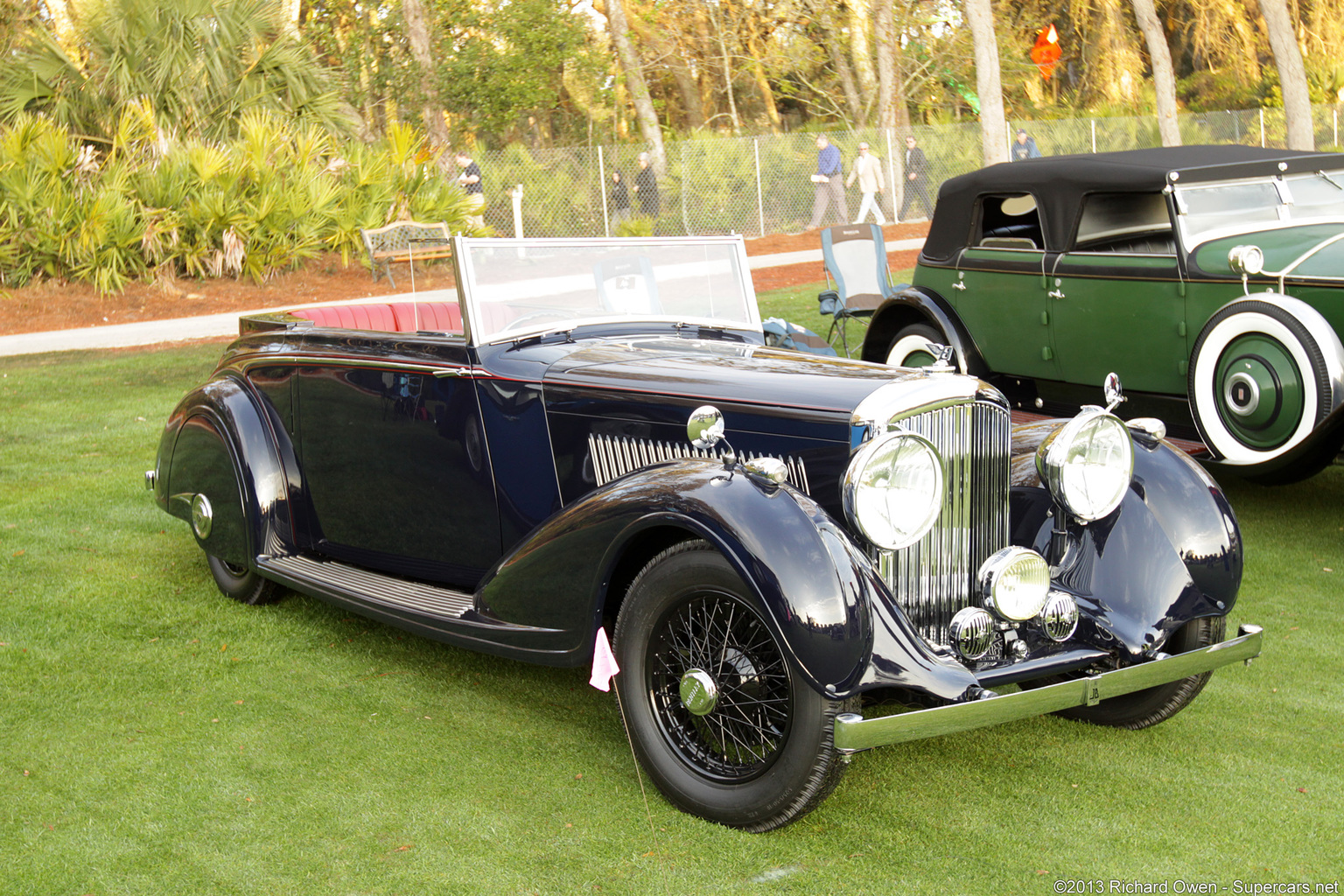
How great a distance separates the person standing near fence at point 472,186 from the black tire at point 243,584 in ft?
47.8

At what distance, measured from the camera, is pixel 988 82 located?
1511cm

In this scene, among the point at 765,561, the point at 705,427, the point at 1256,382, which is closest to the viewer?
the point at 765,561

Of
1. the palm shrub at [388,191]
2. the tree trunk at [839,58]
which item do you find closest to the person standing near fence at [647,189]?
the palm shrub at [388,191]

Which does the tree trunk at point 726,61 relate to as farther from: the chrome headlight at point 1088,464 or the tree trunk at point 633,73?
the chrome headlight at point 1088,464

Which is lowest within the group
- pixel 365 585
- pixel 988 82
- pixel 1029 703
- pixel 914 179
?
pixel 1029 703

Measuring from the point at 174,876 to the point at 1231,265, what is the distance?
531 centimetres

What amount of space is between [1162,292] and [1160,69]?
19.0 metres

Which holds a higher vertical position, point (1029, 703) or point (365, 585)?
point (365, 585)

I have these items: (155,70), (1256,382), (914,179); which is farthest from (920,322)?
(914,179)

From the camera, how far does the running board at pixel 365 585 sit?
4.01 metres

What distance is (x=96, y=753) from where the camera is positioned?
3.62 m

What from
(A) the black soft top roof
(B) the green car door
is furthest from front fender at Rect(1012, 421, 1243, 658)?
(B) the green car door

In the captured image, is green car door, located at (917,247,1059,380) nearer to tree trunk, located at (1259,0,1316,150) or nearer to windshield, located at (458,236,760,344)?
windshield, located at (458,236,760,344)

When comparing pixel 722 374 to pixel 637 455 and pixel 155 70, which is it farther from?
pixel 155 70
